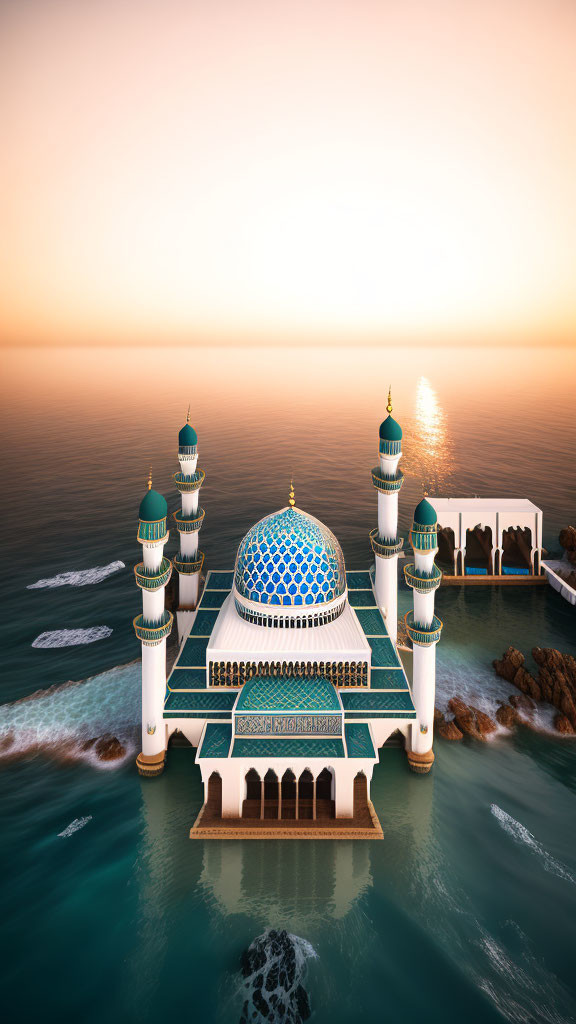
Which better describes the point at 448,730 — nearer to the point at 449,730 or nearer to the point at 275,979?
the point at 449,730

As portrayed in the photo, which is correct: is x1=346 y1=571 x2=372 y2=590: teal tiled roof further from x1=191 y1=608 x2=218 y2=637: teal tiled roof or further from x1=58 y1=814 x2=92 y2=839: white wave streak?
x1=58 y1=814 x2=92 y2=839: white wave streak

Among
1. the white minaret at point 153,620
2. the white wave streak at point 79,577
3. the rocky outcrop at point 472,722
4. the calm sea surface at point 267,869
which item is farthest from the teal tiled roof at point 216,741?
the white wave streak at point 79,577

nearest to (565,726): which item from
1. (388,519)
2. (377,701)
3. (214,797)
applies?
(377,701)

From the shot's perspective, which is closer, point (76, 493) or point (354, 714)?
point (354, 714)

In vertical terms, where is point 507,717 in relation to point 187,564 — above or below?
below

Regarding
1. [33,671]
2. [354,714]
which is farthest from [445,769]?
[33,671]

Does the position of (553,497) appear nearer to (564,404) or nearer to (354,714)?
(354,714)
